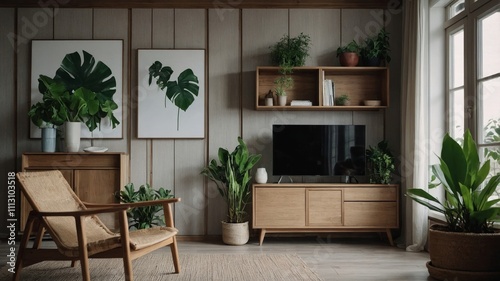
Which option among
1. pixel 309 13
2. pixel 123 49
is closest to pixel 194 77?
pixel 123 49

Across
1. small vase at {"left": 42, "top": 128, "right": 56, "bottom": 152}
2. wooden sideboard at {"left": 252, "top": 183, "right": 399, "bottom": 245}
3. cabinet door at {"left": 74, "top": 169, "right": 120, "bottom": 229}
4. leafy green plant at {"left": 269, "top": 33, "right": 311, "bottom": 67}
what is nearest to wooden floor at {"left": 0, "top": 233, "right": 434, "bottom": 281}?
wooden sideboard at {"left": 252, "top": 183, "right": 399, "bottom": 245}

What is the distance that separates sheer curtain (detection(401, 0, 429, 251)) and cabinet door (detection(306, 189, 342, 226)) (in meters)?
0.69

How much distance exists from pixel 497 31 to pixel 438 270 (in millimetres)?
1866

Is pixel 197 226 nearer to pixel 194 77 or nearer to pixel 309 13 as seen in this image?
pixel 194 77

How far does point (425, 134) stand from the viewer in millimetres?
4730

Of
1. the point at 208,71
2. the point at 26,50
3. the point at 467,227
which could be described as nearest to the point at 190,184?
the point at 208,71

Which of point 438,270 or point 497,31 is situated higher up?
point 497,31

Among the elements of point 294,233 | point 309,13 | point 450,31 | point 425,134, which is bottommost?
point 294,233

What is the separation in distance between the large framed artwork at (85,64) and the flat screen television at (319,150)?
70.2 inches

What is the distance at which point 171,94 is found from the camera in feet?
17.6

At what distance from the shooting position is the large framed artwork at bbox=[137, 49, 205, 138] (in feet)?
17.6

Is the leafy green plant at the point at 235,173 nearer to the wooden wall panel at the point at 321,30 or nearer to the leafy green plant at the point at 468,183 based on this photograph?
the wooden wall panel at the point at 321,30

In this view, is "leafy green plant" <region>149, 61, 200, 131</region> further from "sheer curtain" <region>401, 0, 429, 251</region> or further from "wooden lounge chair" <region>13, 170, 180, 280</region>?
"sheer curtain" <region>401, 0, 429, 251</region>

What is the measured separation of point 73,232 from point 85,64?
8.30 feet
